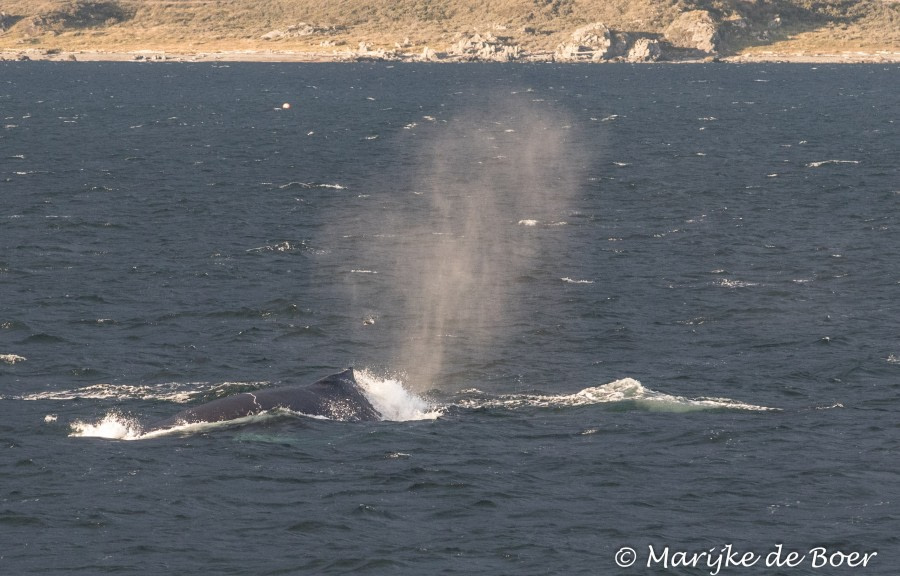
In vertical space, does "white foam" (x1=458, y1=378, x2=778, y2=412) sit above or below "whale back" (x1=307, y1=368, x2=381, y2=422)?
below

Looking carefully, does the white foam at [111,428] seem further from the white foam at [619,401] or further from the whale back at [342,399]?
the white foam at [619,401]

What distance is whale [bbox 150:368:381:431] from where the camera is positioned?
4859 centimetres

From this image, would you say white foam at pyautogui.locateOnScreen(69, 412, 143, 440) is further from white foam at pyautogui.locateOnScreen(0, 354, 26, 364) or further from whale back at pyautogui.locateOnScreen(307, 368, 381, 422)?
white foam at pyautogui.locateOnScreen(0, 354, 26, 364)

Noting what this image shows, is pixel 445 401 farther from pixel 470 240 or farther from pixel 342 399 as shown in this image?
pixel 470 240

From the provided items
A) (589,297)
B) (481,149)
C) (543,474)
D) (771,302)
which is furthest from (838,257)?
(481,149)

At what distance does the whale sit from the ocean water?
829 mm

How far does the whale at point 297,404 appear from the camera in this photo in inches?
1913

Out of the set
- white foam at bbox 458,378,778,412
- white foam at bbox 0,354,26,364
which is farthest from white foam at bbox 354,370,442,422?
white foam at bbox 0,354,26,364

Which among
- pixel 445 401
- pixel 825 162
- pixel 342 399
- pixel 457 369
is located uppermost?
pixel 342 399

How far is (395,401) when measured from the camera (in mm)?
53062

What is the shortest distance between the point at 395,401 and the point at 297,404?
5.08 metres

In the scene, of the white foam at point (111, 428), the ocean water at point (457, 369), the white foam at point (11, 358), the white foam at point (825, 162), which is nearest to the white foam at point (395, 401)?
the ocean water at point (457, 369)

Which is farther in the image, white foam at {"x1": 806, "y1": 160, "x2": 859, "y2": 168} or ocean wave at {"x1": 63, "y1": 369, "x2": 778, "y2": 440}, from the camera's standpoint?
white foam at {"x1": 806, "y1": 160, "x2": 859, "y2": 168}

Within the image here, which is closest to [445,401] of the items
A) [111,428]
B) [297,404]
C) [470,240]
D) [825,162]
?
[297,404]
